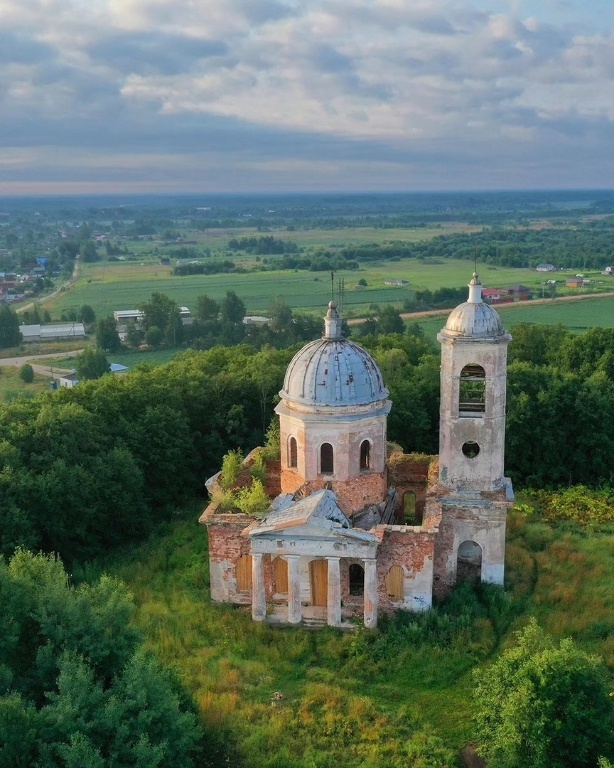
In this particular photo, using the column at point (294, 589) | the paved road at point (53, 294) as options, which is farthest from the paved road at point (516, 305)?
the column at point (294, 589)

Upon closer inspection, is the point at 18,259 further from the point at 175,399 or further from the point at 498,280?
the point at 175,399

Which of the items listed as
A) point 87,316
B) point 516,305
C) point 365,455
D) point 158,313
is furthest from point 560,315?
point 365,455

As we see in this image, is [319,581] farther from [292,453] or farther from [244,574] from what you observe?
[292,453]

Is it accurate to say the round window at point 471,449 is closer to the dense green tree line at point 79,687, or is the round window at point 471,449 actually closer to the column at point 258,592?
the column at point 258,592

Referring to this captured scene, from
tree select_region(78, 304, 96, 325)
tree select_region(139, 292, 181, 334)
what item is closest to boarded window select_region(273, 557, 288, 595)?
tree select_region(139, 292, 181, 334)

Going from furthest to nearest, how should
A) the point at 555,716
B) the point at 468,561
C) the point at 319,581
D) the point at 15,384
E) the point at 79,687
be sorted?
the point at 15,384
the point at 468,561
the point at 319,581
the point at 555,716
the point at 79,687

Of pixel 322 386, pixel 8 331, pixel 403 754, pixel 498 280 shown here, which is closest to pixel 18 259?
pixel 8 331

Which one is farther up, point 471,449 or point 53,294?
point 53,294
